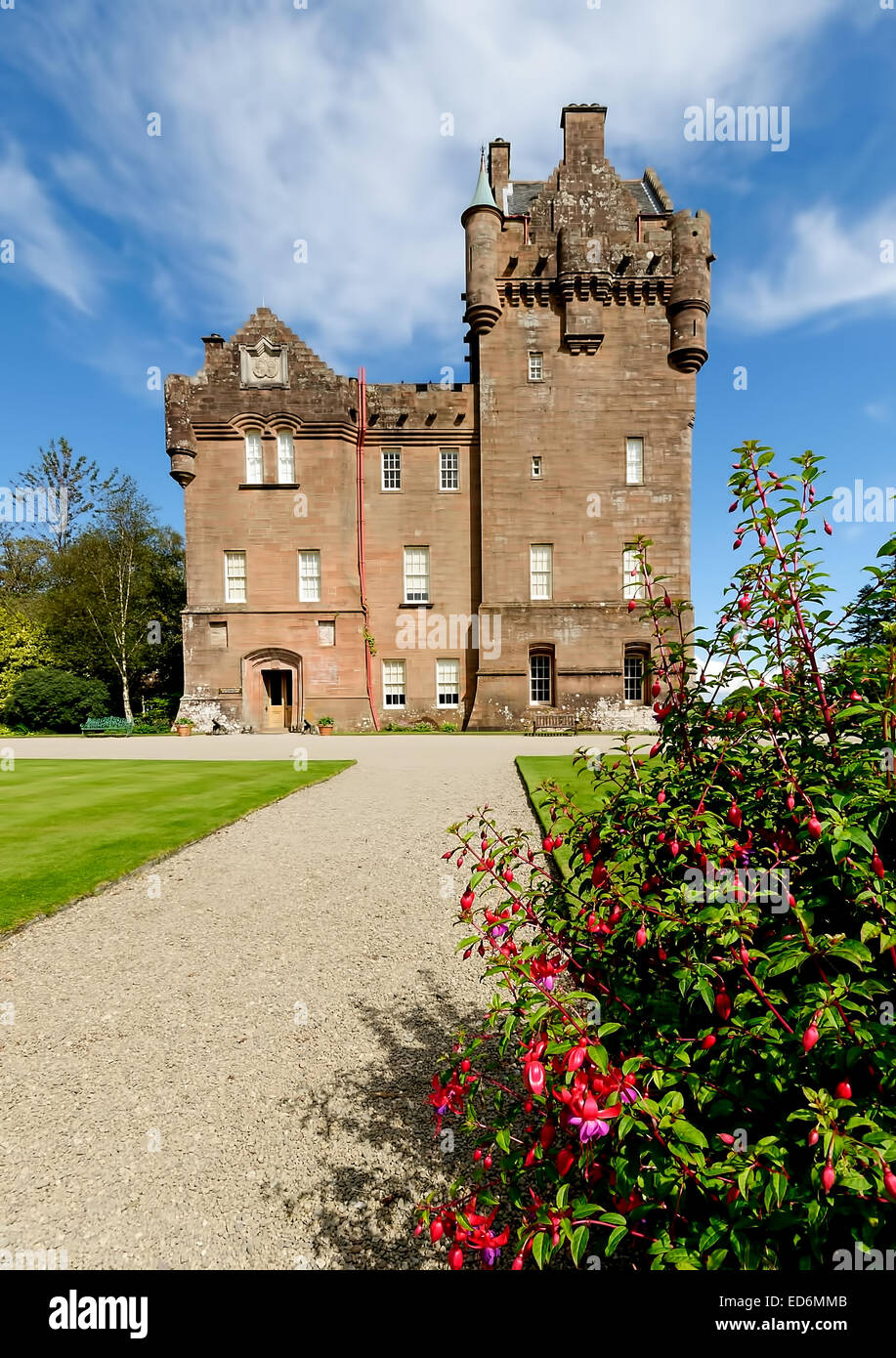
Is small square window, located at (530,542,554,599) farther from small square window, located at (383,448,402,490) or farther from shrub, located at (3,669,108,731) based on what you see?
shrub, located at (3,669,108,731)

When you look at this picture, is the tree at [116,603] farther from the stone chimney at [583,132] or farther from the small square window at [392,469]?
the stone chimney at [583,132]

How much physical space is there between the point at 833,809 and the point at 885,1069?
599 millimetres

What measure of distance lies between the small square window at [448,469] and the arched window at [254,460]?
26.0 ft

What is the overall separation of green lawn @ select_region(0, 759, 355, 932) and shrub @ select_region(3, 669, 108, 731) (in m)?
15.2

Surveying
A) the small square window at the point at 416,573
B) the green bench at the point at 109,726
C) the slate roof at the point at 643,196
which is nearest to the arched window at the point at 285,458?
the small square window at the point at 416,573

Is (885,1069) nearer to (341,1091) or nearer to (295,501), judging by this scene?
(341,1091)

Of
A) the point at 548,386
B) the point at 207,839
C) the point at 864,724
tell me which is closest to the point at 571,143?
the point at 548,386

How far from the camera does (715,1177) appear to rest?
139 centimetres

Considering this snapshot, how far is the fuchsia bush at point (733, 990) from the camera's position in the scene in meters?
1.37

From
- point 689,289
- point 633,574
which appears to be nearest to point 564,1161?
point 633,574

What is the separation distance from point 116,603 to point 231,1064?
33041 millimetres

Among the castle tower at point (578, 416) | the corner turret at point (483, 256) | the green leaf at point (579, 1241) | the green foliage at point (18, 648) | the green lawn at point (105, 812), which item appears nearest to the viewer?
the green leaf at point (579, 1241)

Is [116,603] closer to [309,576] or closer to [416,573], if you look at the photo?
[309,576]
